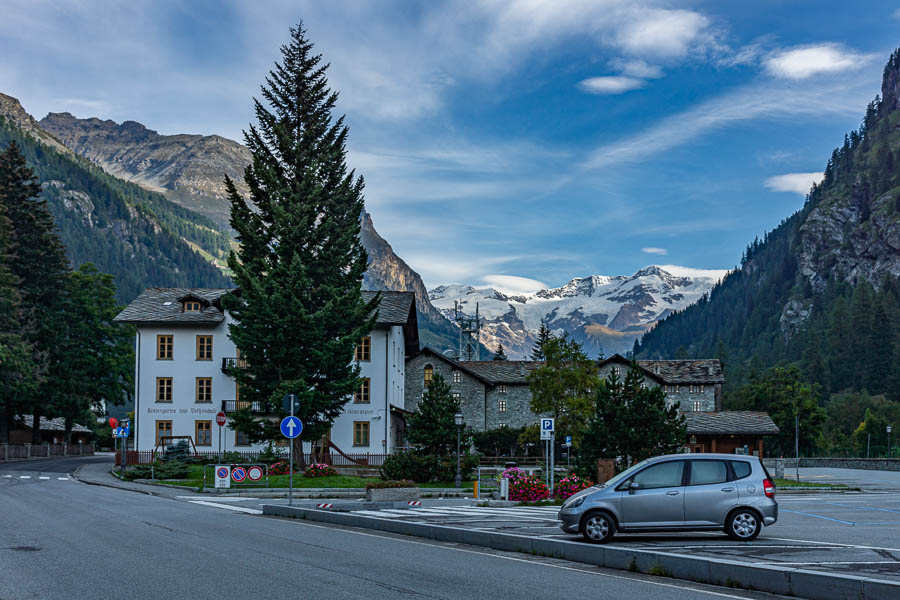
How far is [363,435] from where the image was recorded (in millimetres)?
57062

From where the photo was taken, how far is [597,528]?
15828 mm

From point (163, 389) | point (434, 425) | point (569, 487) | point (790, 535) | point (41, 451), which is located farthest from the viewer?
point (41, 451)

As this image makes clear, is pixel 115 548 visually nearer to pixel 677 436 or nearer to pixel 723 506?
pixel 723 506

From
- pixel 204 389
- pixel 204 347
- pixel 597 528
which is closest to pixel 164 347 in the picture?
pixel 204 347

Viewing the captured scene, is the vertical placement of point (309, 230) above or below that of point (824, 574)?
above

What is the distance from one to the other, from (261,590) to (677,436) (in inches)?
919

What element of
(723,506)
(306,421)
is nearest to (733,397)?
(306,421)

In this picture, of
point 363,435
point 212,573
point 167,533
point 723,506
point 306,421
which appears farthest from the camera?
point 363,435

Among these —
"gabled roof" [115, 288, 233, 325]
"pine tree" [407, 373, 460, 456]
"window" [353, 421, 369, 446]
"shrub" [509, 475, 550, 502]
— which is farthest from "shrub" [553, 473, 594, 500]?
"gabled roof" [115, 288, 233, 325]

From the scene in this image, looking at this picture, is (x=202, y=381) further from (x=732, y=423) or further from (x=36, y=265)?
(x=732, y=423)

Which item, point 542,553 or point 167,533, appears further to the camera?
point 167,533

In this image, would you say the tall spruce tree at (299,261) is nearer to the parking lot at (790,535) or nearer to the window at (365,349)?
the window at (365,349)

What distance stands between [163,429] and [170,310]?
25.9ft

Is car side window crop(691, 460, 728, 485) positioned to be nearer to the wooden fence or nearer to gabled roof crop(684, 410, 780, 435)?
the wooden fence
